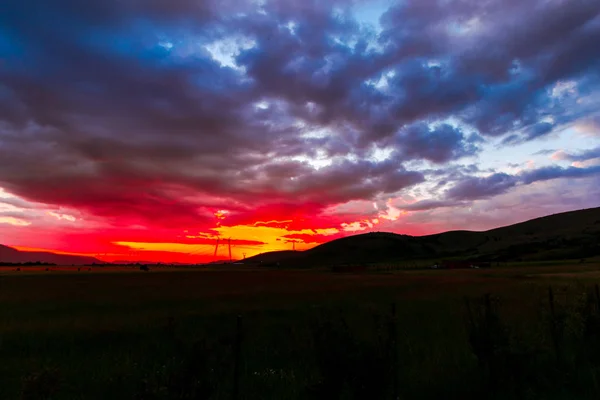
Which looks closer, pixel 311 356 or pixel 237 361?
pixel 237 361

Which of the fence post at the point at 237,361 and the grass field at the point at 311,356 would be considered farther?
the fence post at the point at 237,361

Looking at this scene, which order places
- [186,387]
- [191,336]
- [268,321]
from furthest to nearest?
1. [268,321]
2. [191,336]
3. [186,387]

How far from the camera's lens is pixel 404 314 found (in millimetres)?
23859

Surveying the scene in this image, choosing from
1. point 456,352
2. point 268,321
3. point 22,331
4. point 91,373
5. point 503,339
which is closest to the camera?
point 503,339

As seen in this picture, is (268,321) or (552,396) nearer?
(552,396)

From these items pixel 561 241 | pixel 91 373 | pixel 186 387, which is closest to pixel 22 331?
pixel 91 373

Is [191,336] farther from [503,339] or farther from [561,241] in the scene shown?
[561,241]

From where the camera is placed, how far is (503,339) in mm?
10094

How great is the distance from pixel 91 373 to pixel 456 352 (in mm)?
11420

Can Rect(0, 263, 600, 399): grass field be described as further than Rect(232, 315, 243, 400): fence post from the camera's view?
No

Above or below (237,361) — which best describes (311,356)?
below

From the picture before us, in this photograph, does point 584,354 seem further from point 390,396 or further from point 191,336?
point 191,336

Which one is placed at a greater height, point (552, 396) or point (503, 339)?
point (503, 339)


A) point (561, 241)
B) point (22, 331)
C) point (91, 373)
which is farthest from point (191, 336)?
point (561, 241)
